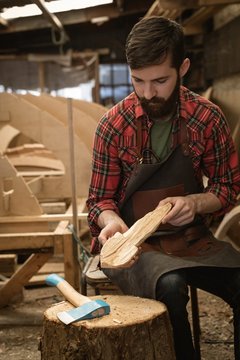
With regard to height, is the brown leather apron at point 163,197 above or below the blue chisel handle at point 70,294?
above

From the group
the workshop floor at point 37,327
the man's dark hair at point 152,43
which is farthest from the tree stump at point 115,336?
the workshop floor at point 37,327

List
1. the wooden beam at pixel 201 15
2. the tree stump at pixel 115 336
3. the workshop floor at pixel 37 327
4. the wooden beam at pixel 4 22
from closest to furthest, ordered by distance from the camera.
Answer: the tree stump at pixel 115 336 < the workshop floor at pixel 37 327 < the wooden beam at pixel 201 15 < the wooden beam at pixel 4 22

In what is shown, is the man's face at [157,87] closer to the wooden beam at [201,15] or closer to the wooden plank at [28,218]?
the wooden plank at [28,218]

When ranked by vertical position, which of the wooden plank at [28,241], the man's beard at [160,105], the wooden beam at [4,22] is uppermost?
the wooden beam at [4,22]

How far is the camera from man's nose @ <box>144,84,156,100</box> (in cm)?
250

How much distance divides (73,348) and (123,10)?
779 centimetres

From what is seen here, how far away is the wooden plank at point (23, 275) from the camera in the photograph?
4.03 metres

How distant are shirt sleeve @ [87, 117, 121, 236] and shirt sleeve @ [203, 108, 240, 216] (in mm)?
502

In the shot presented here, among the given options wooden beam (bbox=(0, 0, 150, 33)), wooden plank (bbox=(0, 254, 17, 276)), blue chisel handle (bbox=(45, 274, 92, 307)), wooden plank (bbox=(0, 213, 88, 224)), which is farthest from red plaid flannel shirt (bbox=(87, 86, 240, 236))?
wooden beam (bbox=(0, 0, 150, 33))

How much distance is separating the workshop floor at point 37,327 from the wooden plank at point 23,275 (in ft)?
0.63

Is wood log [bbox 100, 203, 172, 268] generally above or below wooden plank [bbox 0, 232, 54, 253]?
above

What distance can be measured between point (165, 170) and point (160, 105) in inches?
13.4

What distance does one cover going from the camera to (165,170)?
8.74 ft

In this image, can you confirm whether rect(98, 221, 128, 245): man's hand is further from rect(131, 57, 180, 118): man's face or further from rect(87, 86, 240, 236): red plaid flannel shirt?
rect(131, 57, 180, 118): man's face
